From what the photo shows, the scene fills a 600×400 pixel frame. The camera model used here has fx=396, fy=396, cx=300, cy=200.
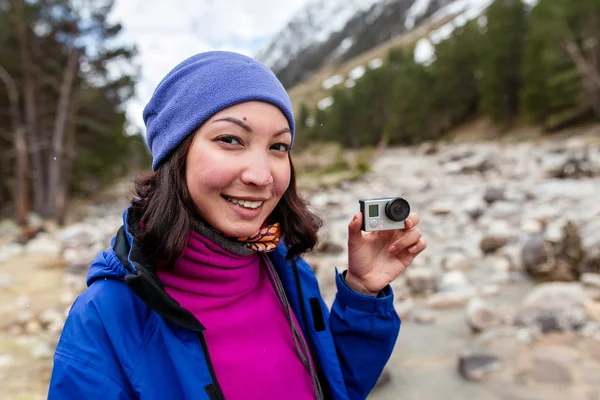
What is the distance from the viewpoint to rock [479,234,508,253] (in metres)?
5.27

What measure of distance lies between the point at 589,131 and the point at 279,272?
2432 centimetres

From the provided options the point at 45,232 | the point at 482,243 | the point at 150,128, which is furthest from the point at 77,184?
the point at 150,128

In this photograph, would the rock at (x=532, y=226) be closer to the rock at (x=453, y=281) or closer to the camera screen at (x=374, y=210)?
the rock at (x=453, y=281)

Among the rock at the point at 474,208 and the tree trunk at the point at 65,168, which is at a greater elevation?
the tree trunk at the point at 65,168

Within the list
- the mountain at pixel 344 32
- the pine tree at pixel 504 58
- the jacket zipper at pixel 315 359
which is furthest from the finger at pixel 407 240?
the mountain at pixel 344 32

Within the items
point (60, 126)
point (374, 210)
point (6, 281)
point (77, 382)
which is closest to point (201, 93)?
point (374, 210)

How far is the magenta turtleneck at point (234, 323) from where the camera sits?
1.17 m

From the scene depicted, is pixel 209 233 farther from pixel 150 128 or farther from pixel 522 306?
pixel 522 306

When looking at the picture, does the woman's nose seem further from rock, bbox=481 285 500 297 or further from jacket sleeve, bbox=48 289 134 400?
rock, bbox=481 285 500 297

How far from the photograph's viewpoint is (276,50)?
148875 millimetres

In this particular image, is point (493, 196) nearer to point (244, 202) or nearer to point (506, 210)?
Result: point (506, 210)

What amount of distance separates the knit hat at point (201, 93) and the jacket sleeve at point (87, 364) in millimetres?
511

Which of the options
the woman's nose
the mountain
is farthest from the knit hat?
the mountain

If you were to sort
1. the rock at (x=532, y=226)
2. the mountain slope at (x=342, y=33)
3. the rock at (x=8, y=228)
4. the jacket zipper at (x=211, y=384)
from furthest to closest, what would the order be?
1. the mountain slope at (x=342, y=33)
2. the rock at (x=8, y=228)
3. the rock at (x=532, y=226)
4. the jacket zipper at (x=211, y=384)
